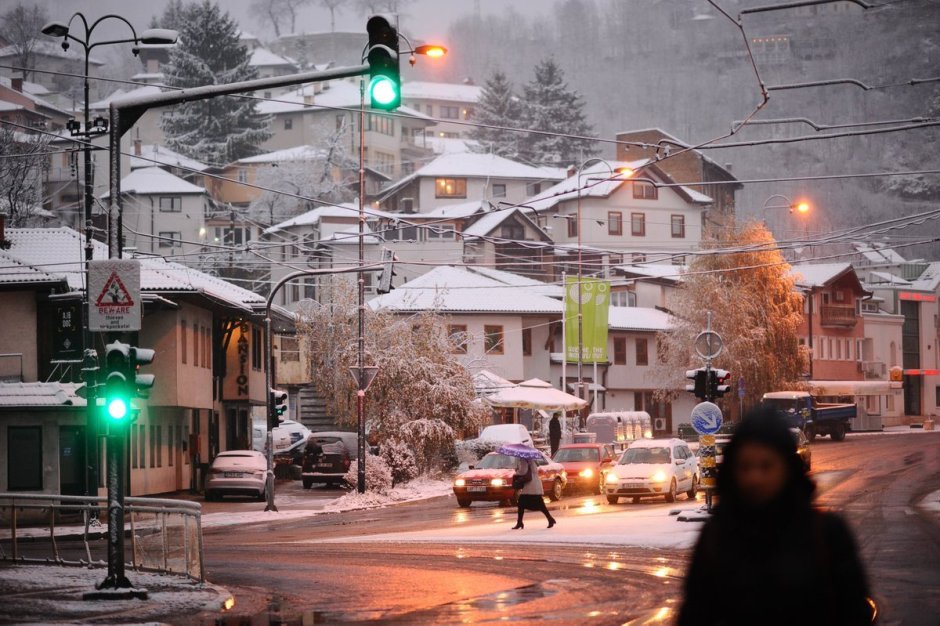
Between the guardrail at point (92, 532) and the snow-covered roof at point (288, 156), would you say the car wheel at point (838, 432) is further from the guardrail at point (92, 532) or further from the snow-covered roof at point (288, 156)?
the snow-covered roof at point (288, 156)

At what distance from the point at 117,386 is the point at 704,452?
1490 centimetres

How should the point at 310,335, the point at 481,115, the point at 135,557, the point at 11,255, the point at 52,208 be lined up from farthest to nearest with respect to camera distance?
the point at 481,115 → the point at 52,208 → the point at 310,335 → the point at 11,255 → the point at 135,557

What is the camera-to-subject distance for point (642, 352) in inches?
3359

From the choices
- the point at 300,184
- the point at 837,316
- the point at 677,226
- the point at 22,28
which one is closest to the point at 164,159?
the point at 300,184

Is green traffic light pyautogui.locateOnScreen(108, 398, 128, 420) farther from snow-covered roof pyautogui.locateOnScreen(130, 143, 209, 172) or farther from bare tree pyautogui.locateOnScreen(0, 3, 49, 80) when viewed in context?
bare tree pyautogui.locateOnScreen(0, 3, 49, 80)

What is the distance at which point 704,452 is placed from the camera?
28641 millimetres

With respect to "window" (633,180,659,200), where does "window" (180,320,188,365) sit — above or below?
below

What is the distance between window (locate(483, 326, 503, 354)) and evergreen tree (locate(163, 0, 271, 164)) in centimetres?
5681

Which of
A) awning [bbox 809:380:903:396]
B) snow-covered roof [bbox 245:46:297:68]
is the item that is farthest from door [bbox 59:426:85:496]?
snow-covered roof [bbox 245:46:297:68]

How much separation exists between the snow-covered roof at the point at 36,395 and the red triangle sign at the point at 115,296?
2119 centimetres

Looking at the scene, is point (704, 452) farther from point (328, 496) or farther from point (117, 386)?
point (328, 496)

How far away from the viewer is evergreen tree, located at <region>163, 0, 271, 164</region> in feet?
415

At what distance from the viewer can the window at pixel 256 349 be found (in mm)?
56406

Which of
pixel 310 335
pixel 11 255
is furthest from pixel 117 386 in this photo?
pixel 310 335
